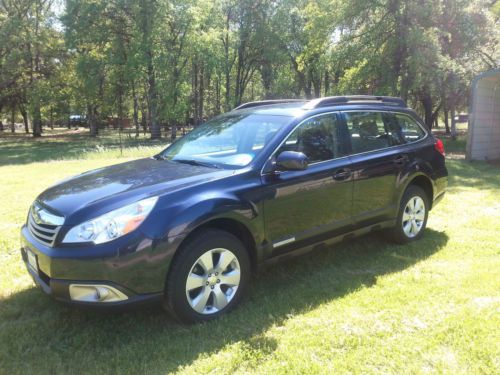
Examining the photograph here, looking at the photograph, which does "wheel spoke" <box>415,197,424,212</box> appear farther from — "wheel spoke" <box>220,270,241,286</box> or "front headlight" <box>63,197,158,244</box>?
"front headlight" <box>63,197,158,244</box>

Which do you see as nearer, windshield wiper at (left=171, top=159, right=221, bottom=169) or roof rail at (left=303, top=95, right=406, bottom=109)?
windshield wiper at (left=171, top=159, right=221, bottom=169)

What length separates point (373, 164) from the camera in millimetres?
4586

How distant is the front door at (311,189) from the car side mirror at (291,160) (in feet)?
0.39

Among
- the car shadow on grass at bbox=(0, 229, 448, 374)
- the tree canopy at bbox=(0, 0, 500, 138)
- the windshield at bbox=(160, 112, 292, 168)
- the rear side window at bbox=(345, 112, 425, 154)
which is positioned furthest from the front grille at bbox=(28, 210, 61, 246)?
the tree canopy at bbox=(0, 0, 500, 138)

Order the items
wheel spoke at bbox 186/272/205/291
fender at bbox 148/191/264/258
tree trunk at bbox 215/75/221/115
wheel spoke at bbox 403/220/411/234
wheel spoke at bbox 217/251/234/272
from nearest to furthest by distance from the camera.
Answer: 1. fender at bbox 148/191/264/258
2. wheel spoke at bbox 186/272/205/291
3. wheel spoke at bbox 217/251/234/272
4. wheel spoke at bbox 403/220/411/234
5. tree trunk at bbox 215/75/221/115

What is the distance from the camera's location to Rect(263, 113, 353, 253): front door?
148 inches

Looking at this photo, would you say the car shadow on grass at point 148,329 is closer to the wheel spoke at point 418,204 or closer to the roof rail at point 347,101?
the wheel spoke at point 418,204

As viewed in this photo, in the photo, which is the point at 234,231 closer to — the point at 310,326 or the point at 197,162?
the point at 197,162

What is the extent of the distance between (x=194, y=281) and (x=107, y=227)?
78 cm

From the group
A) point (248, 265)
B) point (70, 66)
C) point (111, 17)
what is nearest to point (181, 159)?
point (248, 265)

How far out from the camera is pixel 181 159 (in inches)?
167

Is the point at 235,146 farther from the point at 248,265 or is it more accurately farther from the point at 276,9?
the point at 276,9

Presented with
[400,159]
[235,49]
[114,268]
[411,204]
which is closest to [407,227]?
[411,204]

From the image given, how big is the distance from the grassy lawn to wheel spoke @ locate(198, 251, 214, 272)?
0.45 m
